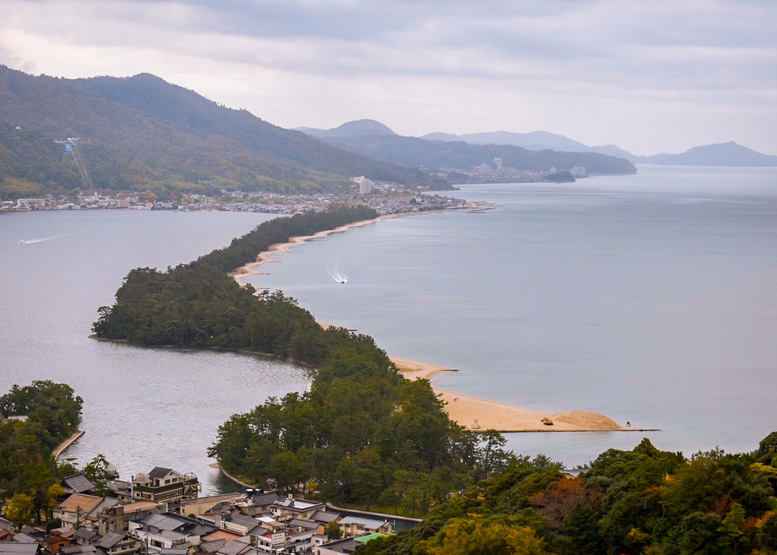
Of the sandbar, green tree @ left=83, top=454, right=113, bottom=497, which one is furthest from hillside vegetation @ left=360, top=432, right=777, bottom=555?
the sandbar

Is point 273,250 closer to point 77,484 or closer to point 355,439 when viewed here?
point 355,439

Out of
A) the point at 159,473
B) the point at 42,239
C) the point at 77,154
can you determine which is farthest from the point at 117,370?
the point at 77,154

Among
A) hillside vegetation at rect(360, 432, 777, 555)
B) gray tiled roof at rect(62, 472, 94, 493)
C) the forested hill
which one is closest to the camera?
hillside vegetation at rect(360, 432, 777, 555)

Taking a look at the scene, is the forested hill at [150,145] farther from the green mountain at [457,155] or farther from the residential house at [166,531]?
the residential house at [166,531]

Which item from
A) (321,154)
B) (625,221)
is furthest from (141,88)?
(625,221)

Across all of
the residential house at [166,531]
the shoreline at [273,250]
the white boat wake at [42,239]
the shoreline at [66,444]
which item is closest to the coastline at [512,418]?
the shoreline at [66,444]

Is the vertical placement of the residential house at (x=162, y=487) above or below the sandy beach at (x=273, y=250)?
below

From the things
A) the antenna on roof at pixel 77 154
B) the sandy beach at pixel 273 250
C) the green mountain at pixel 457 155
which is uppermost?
the green mountain at pixel 457 155

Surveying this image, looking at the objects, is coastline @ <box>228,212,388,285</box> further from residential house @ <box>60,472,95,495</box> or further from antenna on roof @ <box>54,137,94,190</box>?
antenna on roof @ <box>54,137,94,190</box>
